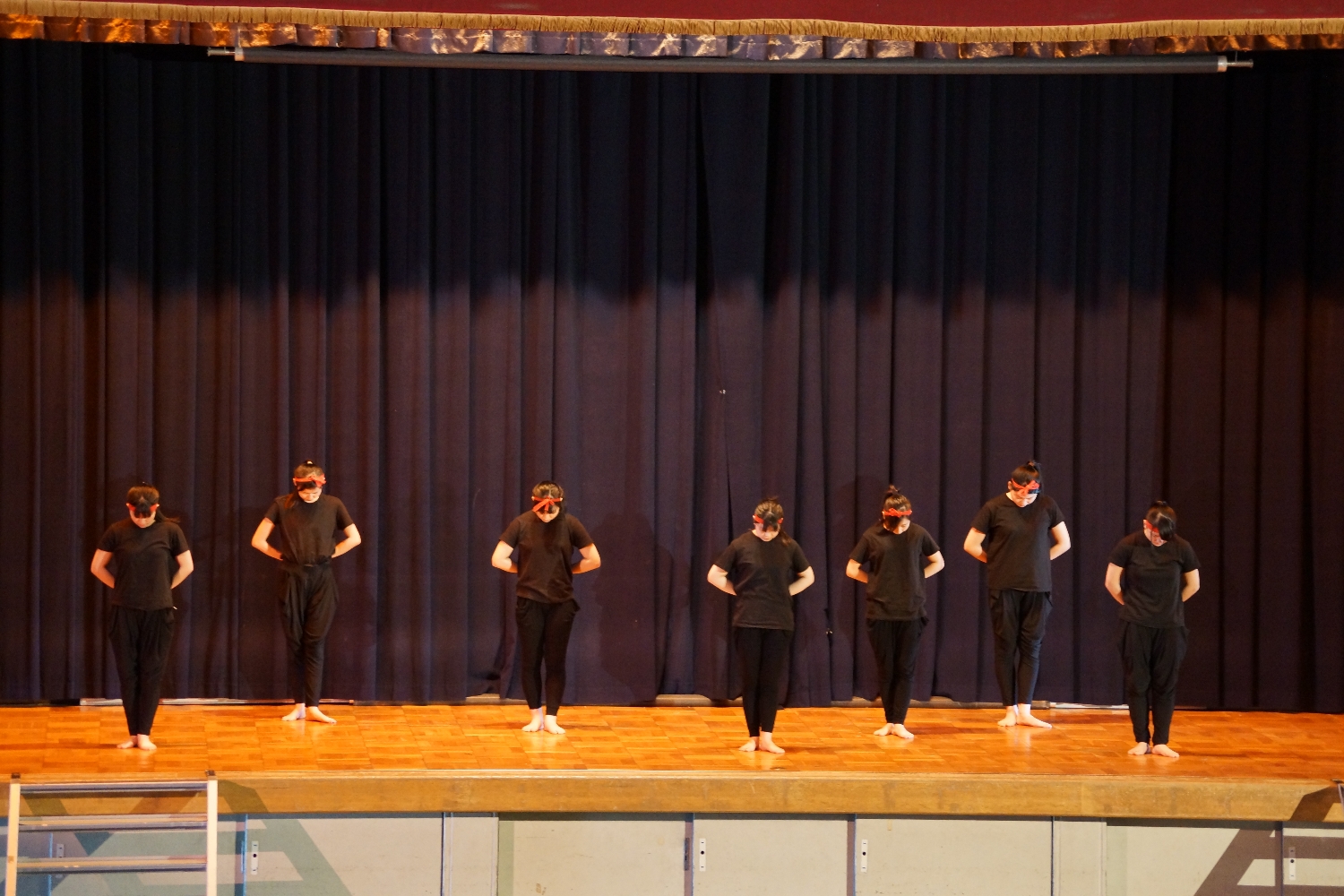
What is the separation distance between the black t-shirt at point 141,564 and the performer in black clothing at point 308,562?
0.83 m

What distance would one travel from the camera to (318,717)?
8555 mm

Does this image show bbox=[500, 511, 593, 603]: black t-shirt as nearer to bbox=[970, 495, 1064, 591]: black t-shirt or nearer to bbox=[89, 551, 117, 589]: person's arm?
bbox=[89, 551, 117, 589]: person's arm

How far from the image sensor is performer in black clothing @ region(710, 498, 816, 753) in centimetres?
777

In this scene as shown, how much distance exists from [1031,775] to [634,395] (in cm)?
339

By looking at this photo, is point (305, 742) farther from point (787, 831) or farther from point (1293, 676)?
point (1293, 676)

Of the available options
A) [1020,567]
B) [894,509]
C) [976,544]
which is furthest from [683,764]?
[1020,567]

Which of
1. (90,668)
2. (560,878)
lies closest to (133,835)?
(560,878)

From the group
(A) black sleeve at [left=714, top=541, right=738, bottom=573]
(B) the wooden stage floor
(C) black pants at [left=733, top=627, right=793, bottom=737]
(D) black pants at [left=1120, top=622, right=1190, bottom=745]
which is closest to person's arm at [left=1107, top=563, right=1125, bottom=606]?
(D) black pants at [left=1120, top=622, right=1190, bottom=745]

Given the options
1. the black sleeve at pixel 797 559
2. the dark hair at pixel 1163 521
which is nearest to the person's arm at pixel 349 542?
the black sleeve at pixel 797 559

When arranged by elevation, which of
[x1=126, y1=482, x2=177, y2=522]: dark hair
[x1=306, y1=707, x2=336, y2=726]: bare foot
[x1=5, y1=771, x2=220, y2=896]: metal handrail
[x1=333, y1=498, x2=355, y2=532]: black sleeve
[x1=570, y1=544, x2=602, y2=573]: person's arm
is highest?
[x1=126, y1=482, x2=177, y2=522]: dark hair

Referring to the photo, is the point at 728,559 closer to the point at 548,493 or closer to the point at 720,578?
the point at 720,578

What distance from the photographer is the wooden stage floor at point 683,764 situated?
7.08m

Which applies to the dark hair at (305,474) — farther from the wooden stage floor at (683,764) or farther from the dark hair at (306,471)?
the wooden stage floor at (683,764)

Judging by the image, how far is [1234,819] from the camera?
7258 mm
